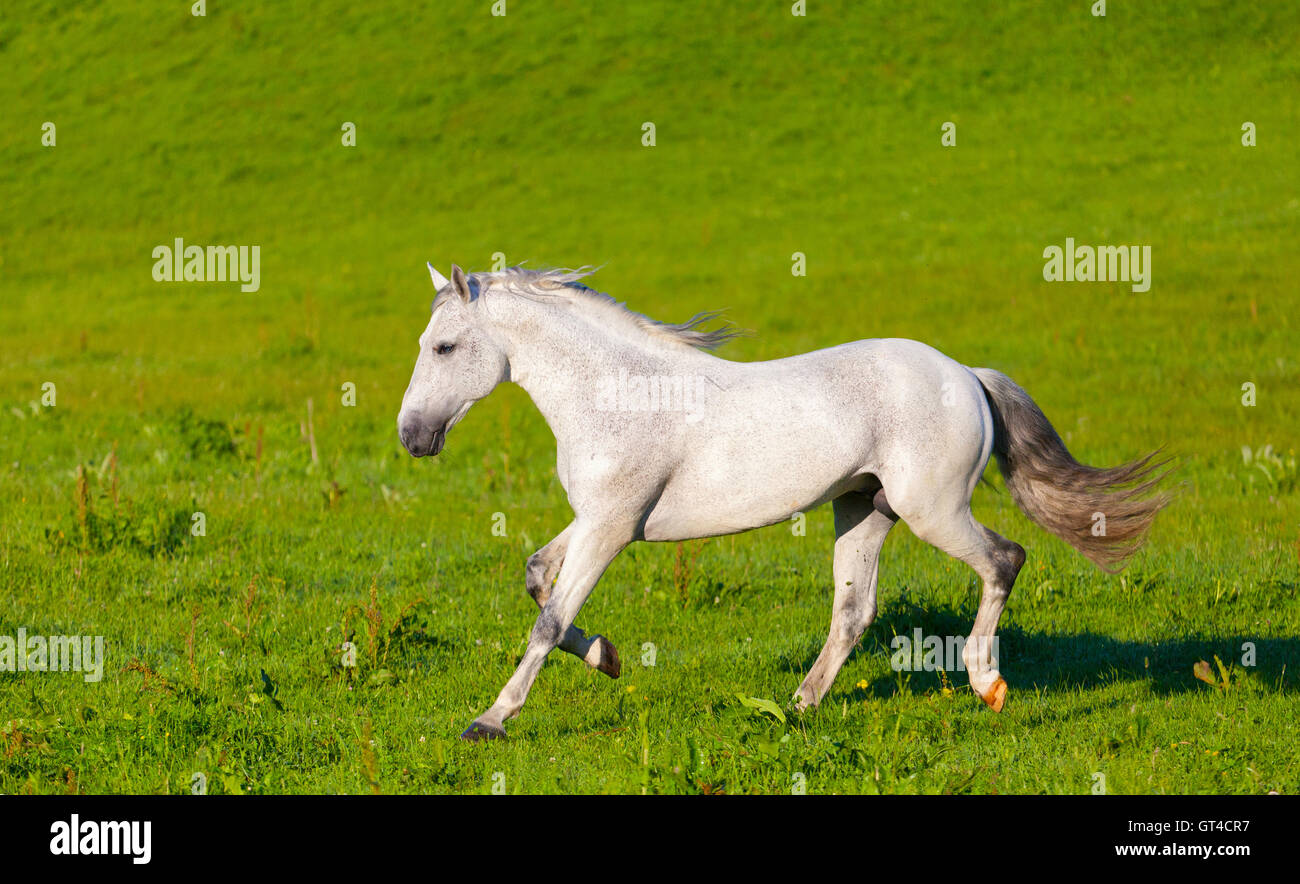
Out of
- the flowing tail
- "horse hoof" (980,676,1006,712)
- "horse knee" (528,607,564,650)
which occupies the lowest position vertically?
"horse hoof" (980,676,1006,712)

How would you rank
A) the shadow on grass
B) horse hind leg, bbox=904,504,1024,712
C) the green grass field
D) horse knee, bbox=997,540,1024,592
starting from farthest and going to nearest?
the shadow on grass → horse knee, bbox=997,540,1024,592 → horse hind leg, bbox=904,504,1024,712 → the green grass field

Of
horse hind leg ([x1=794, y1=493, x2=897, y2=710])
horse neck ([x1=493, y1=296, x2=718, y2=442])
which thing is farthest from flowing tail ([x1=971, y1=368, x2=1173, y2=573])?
horse neck ([x1=493, y1=296, x2=718, y2=442])

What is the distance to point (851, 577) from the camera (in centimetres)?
748

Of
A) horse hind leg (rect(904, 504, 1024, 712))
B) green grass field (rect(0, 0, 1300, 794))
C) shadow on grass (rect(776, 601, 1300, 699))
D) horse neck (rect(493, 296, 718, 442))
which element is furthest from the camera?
shadow on grass (rect(776, 601, 1300, 699))

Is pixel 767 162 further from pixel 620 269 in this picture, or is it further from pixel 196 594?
pixel 196 594

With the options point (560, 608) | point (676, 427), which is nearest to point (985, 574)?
point (676, 427)

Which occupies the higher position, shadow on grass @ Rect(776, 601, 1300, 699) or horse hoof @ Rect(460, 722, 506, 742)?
shadow on grass @ Rect(776, 601, 1300, 699)

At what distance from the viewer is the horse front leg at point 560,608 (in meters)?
6.51

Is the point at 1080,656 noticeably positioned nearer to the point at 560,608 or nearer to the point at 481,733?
the point at 560,608

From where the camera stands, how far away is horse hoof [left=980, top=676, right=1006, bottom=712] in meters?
7.03

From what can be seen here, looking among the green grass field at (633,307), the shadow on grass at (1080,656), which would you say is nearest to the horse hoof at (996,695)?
the green grass field at (633,307)

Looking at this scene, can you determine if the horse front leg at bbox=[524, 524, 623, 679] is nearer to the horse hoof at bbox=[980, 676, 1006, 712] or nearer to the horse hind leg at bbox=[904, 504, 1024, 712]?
the horse hind leg at bbox=[904, 504, 1024, 712]

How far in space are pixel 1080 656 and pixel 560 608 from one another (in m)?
3.85

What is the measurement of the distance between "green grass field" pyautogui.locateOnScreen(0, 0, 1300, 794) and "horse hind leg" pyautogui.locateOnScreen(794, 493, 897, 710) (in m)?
0.32
